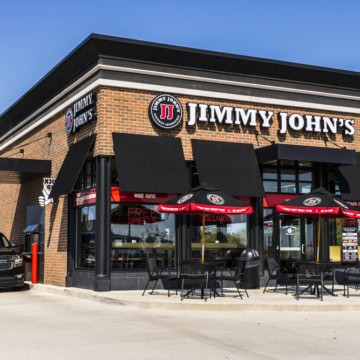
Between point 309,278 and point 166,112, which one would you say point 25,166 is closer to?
point 166,112

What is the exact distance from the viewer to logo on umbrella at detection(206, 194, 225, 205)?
14.5 meters

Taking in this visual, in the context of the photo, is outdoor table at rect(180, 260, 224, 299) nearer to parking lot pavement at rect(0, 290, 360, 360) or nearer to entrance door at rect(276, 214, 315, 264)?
parking lot pavement at rect(0, 290, 360, 360)

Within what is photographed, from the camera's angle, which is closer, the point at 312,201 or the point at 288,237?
the point at 312,201

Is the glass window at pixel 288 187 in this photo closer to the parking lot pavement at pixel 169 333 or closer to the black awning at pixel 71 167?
the black awning at pixel 71 167

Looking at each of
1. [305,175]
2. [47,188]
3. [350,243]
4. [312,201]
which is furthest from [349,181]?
[47,188]

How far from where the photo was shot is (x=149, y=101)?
1720 centimetres

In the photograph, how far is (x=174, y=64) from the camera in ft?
57.5

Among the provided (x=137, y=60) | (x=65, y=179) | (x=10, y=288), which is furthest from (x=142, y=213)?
(x=10, y=288)

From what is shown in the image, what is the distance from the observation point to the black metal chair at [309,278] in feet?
46.9

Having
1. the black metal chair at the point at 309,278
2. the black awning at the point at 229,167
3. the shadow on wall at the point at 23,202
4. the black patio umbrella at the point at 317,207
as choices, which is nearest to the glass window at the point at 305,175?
the black awning at the point at 229,167

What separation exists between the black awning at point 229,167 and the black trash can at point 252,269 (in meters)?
1.71

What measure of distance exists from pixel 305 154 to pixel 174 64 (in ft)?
14.6

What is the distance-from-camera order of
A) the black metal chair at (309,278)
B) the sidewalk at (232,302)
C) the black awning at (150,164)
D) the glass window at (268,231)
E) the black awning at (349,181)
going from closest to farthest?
the sidewalk at (232,302), the black metal chair at (309,278), the black awning at (150,164), the glass window at (268,231), the black awning at (349,181)

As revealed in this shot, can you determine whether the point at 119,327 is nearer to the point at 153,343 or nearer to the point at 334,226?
the point at 153,343
